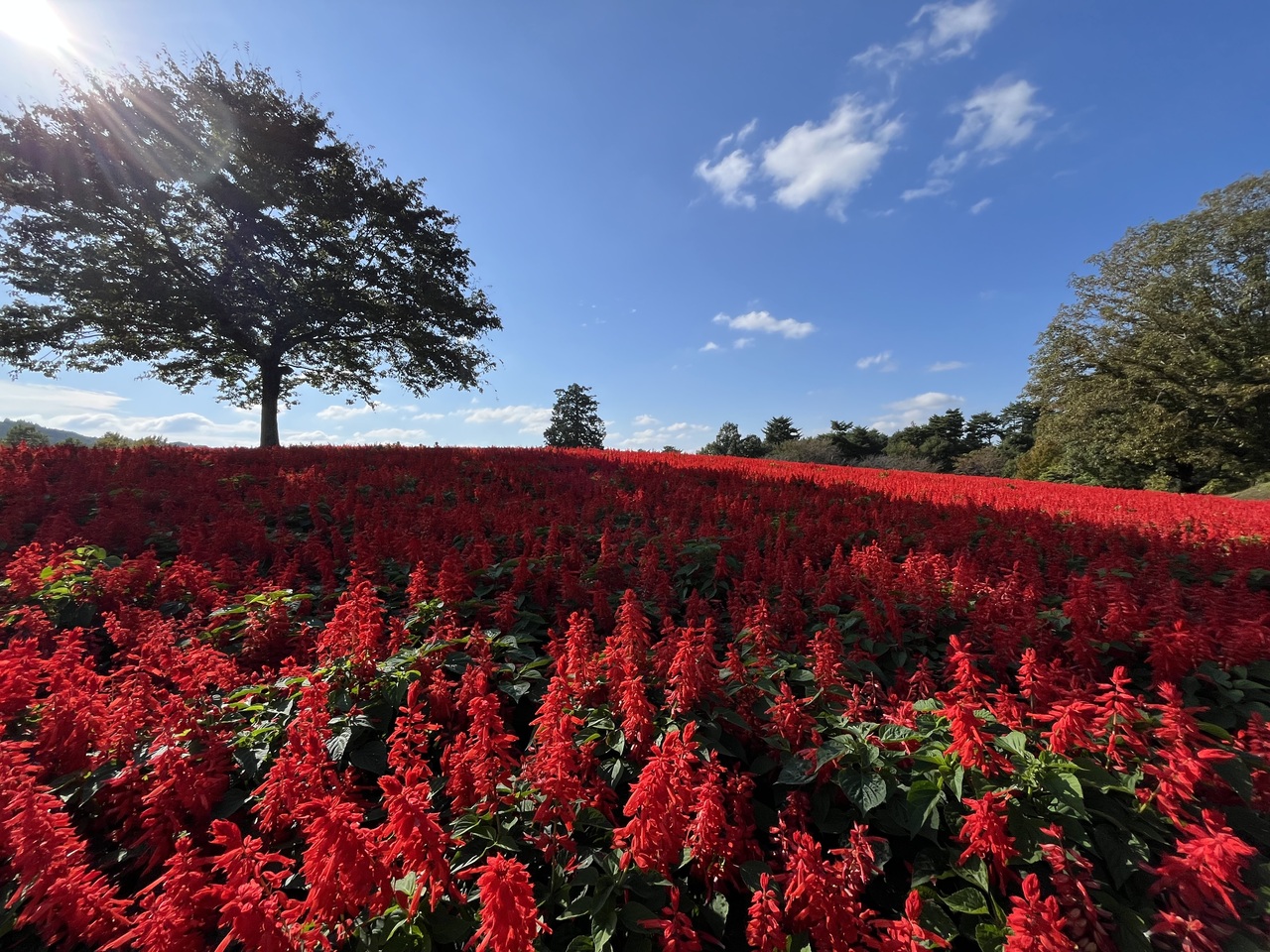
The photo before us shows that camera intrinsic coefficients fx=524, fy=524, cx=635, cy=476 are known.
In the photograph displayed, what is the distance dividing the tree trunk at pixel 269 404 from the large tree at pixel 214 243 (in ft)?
0.16

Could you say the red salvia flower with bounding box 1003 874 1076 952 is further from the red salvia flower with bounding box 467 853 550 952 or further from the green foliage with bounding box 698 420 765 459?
the green foliage with bounding box 698 420 765 459

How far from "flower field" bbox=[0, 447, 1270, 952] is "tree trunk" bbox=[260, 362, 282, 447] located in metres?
15.5

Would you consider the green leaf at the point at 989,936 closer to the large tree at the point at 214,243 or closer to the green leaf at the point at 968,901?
the green leaf at the point at 968,901

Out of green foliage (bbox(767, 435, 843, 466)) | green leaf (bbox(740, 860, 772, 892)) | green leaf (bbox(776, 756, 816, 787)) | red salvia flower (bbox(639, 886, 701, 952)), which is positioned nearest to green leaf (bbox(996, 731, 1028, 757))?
green leaf (bbox(776, 756, 816, 787))

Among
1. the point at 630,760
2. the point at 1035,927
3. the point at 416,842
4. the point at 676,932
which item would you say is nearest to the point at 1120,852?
the point at 1035,927

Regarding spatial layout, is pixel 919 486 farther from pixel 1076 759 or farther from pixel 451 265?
pixel 451 265

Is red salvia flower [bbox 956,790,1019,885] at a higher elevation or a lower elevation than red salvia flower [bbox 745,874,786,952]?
higher

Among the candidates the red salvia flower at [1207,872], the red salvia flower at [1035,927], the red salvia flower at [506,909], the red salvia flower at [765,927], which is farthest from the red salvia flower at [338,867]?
the red salvia flower at [1207,872]

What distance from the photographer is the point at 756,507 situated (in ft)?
22.1

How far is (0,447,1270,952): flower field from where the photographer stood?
152 centimetres

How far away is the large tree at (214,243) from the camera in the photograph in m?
14.4

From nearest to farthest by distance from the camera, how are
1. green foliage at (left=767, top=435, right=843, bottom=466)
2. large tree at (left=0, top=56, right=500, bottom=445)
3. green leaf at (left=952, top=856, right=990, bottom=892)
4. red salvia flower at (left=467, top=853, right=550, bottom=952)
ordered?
red salvia flower at (left=467, top=853, right=550, bottom=952) < green leaf at (left=952, top=856, right=990, bottom=892) < large tree at (left=0, top=56, right=500, bottom=445) < green foliage at (left=767, top=435, right=843, bottom=466)

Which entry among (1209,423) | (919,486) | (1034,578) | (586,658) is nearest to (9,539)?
(586,658)

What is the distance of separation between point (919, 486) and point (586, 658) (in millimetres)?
9958
